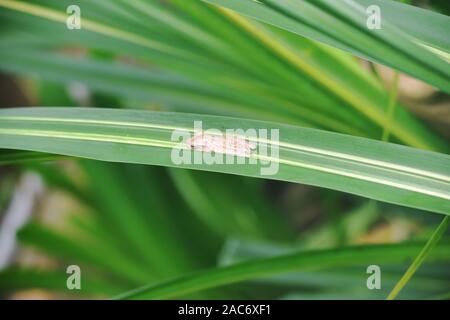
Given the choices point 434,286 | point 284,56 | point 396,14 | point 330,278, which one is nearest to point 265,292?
point 330,278

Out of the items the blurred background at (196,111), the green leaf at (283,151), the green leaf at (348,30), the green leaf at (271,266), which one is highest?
the blurred background at (196,111)

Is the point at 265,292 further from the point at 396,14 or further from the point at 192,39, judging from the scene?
the point at 396,14
